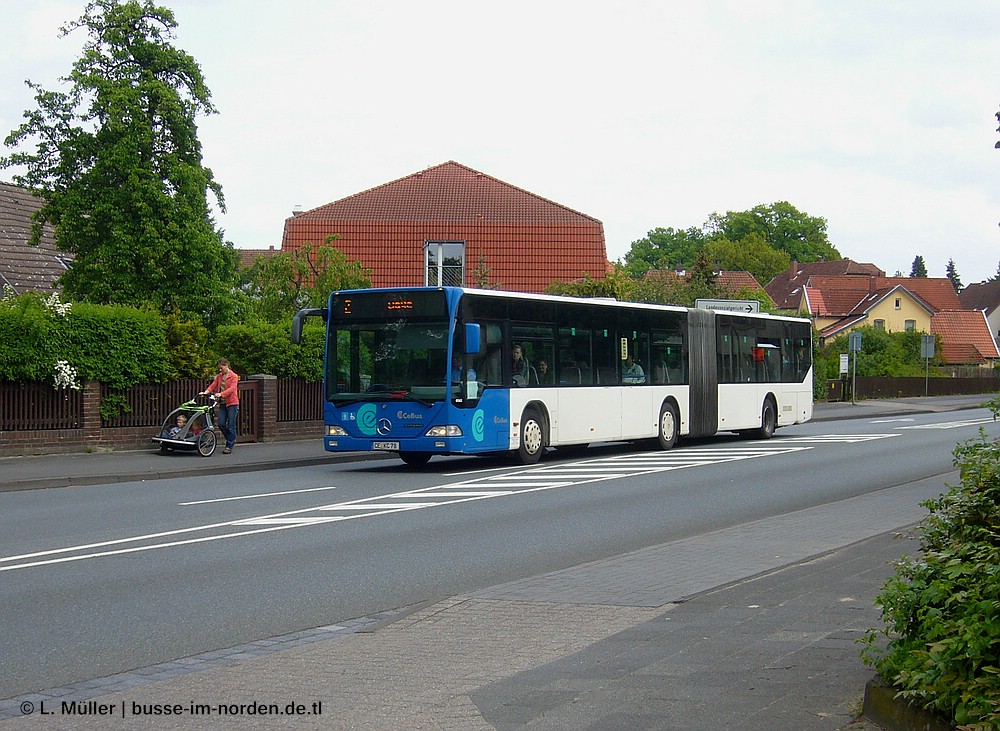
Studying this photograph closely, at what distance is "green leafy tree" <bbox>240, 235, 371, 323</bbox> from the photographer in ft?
119

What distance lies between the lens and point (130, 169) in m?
28.9

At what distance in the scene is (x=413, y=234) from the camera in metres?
56.2

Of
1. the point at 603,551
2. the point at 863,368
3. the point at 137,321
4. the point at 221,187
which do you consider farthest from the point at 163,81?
the point at 863,368

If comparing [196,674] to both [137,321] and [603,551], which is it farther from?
[137,321]

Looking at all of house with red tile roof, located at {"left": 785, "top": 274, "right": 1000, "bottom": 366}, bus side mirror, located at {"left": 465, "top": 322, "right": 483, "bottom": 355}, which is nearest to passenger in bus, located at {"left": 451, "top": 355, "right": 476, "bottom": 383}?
bus side mirror, located at {"left": 465, "top": 322, "right": 483, "bottom": 355}

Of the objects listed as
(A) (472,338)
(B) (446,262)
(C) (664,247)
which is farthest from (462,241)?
(C) (664,247)

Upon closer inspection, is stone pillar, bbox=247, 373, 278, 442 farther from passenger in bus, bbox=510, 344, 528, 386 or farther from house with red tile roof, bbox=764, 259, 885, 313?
house with red tile roof, bbox=764, 259, 885, 313

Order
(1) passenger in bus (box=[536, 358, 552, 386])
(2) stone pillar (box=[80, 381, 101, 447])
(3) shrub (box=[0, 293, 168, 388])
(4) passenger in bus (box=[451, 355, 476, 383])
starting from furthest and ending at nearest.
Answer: (2) stone pillar (box=[80, 381, 101, 447]) → (1) passenger in bus (box=[536, 358, 552, 386]) → (3) shrub (box=[0, 293, 168, 388]) → (4) passenger in bus (box=[451, 355, 476, 383])

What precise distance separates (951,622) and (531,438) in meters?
17.5

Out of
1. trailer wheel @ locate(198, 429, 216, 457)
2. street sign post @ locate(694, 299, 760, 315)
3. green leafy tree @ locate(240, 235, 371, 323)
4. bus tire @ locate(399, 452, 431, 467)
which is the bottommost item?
bus tire @ locate(399, 452, 431, 467)

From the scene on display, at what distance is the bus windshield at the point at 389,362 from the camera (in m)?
20.5

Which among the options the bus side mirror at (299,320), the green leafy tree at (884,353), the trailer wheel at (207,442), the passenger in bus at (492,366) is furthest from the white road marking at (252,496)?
the green leafy tree at (884,353)

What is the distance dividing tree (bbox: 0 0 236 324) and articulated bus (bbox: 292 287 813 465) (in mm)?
8886

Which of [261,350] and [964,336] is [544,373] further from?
[964,336]
